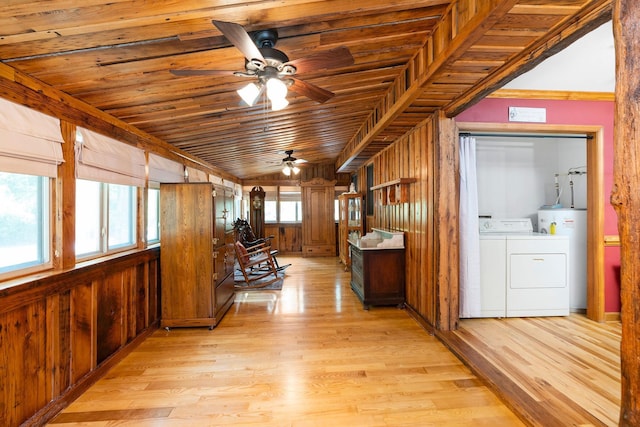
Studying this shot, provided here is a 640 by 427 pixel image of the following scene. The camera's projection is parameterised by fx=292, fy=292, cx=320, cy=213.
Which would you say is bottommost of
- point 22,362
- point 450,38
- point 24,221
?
point 22,362

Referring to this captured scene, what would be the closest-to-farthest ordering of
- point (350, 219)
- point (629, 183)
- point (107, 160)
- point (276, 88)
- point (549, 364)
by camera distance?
1. point (629, 183)
2. point (276, 88)
3. point (549, 364)
4. point (107, 160)
5. point (350, 219)

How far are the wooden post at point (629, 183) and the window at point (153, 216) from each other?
3937 millimetres

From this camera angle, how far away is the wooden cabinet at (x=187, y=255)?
10.6 feet

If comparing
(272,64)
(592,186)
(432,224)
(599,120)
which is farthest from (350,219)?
(272,64)

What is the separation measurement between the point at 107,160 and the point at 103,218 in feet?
1.79

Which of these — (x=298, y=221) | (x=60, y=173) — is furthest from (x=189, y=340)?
(x=298, y=221)

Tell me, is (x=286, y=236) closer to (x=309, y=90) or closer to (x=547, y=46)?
(x=309, y=90)

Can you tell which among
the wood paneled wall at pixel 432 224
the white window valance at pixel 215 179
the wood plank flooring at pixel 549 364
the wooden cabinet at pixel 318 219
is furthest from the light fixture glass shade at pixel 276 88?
the wooden cabinet at pixel 318 219

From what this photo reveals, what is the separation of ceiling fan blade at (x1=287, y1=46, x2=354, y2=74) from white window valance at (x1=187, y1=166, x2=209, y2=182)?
328 cm

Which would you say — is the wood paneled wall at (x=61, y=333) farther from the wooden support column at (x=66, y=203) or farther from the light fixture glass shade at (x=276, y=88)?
the light fixture glass shade at (x=276, y=88)

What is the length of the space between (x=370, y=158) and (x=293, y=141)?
1588mm

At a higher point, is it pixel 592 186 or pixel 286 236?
pixel 592 186

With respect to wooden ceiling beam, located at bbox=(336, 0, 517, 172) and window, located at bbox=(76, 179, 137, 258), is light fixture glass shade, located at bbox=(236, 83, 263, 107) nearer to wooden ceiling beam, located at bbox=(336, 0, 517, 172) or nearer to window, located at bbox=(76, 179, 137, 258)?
wooden ceiling beam, located at bbox=(336, 0, 517, 172)

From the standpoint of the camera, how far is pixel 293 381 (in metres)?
2.24
